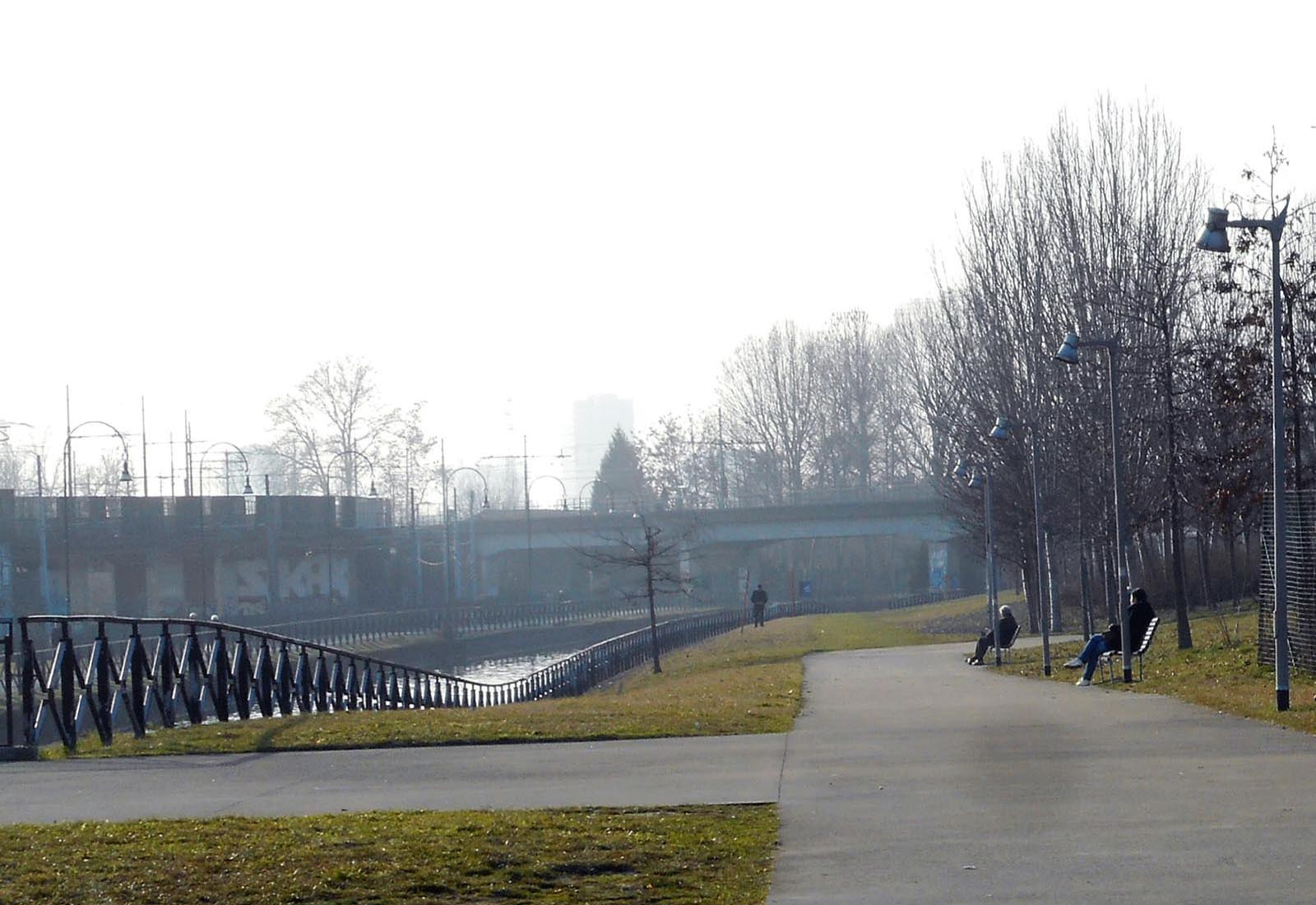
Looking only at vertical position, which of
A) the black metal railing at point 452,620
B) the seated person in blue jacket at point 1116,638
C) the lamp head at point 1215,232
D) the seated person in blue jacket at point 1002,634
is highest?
the lamp head at point 1215,232

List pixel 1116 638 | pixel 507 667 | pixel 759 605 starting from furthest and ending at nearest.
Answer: pixel 759 605
pixel 507 667
pixel 1116 638

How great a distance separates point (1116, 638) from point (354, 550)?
61718 mm

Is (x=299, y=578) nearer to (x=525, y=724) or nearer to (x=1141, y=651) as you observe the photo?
(x=1141, y=651)

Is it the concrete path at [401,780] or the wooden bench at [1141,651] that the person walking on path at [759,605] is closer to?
the wooden bench at [1141,651]

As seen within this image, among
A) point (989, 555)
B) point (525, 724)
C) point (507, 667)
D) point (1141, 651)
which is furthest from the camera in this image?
point (507, 667)

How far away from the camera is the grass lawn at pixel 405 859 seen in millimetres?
8242

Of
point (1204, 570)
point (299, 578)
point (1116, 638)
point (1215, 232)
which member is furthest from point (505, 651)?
point (1215, 232)

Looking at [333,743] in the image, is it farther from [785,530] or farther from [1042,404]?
[785,530]

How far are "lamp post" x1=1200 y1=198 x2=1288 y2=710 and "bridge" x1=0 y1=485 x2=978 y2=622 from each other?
1612 inches

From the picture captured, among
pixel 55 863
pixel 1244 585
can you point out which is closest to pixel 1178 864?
pixel 55 863

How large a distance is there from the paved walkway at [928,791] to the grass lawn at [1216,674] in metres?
0.59

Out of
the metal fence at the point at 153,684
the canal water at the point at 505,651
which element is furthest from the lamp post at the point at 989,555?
the canal water at the point at 505,651

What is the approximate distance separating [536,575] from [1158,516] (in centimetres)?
7894

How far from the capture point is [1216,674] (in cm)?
2266
